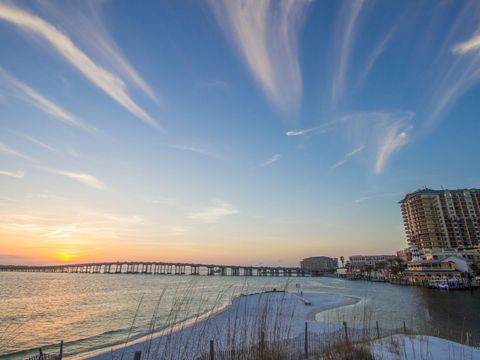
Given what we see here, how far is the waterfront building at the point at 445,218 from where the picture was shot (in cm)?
9572

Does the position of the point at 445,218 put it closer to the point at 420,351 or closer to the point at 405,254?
the point at 405,254

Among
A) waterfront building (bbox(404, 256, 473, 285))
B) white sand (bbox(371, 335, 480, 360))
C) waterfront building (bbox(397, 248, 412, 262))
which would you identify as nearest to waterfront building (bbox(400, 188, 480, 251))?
waterfront building (bbox(397, 248, 412, 262))

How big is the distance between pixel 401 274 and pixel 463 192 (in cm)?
4399

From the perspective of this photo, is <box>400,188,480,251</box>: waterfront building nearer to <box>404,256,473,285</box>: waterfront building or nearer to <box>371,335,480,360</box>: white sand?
<box>404,256,473,285</box>: waterfront building

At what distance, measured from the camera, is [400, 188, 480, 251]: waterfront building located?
95.7 m

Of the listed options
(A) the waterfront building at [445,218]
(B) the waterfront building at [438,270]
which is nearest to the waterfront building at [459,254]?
(B) the waterfront building at [438,270]

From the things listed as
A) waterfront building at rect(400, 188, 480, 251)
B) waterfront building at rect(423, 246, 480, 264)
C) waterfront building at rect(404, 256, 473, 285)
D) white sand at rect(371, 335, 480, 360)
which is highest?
waterfront building at rect(400, 188, 480, 251)

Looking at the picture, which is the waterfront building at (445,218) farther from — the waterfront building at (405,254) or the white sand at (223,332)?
the white sand at (223,332)

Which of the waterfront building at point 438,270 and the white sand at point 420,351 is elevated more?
the waterfront building at point 438,270

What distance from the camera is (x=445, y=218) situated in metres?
97.2

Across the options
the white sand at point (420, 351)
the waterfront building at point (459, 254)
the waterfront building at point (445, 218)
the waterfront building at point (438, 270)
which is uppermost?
the waterfront building at point (445, 218)

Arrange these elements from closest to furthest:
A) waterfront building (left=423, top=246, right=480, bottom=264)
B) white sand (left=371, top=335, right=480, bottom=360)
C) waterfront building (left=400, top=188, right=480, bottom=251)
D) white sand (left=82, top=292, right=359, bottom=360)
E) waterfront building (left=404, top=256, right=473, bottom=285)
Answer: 1. white sand (left=82, top=292, right=359, bottom=360)
2. white sand (left=371, top=335, right=480, bottom=360)
3. waterfront building (left=404, top=256, right=473, bottom=285)
4. waterfront building (left=423, top=246, right=480, bottom=264)
5. waterfront building (left=400, top=188, right=480, bottom=251)

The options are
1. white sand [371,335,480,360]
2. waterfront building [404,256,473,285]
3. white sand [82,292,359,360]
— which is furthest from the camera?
waterfront building [404,256,473,285]

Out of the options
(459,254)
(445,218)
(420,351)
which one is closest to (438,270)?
(459,254)
